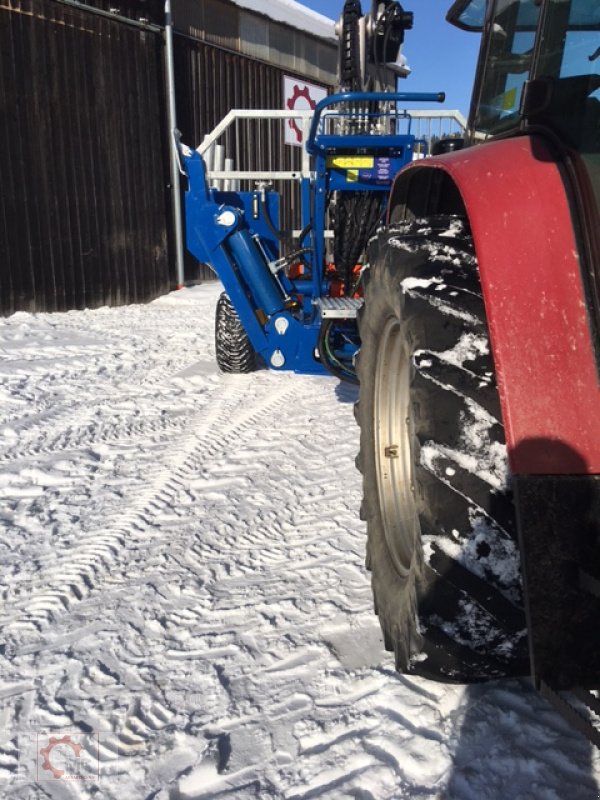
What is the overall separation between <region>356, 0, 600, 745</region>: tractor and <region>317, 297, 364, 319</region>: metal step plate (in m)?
2.39

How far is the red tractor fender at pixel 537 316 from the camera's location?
4.44 feet

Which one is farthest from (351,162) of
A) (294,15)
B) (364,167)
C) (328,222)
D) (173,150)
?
(294,15)

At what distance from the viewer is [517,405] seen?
1.38 m

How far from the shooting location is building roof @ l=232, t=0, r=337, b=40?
482 inches

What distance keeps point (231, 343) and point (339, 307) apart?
5.15 ft

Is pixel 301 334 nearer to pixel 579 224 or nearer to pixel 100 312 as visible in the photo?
pixel 579 224

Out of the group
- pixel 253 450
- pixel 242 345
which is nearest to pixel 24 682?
pixel 253 450

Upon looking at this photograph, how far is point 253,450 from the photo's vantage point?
397 cm

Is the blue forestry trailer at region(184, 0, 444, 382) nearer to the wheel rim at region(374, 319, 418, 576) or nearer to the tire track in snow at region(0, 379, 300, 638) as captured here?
the tire track in snow at region(0, 379, 300, 638)

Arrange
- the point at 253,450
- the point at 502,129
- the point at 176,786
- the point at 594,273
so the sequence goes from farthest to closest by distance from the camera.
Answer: the point at 253,450 → the point at 502,129 → the point at 176,786 → the point at 594,273

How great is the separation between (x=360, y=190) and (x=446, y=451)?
3.83 metres

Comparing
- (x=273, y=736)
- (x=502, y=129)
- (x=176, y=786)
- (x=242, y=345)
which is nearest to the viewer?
(x=176, y=786)
